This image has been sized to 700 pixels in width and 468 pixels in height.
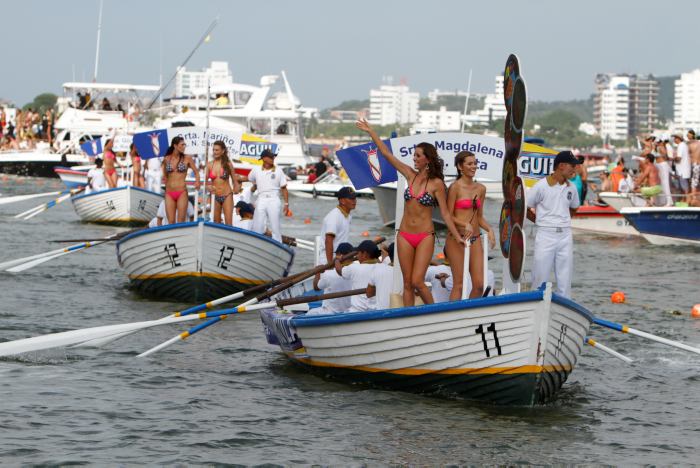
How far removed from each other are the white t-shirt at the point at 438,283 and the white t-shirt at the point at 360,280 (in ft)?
1.91

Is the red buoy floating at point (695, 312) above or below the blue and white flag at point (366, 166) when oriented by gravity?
below

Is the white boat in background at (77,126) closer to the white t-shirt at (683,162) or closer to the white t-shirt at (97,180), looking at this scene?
the white t-shirt at (97,180)

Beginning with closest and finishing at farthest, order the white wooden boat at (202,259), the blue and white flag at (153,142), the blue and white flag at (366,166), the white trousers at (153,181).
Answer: the blue and white flag at (366,166)
the white wooden boat at (202,259)
the blue and white flag at (153,142)
the white trousers at (153,181)

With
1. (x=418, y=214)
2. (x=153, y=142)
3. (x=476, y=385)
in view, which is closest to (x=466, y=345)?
(x=476, y=385)

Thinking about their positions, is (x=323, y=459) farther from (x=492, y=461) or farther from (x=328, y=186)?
(x=328, y=186)

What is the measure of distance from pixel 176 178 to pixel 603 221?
17.5 metres

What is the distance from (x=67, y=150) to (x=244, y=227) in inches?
1652

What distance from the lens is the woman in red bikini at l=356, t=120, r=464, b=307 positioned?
1148 cm

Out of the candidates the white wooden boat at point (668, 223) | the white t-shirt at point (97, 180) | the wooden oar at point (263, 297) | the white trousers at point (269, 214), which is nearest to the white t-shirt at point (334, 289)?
the wooden oar at point (263, 297)

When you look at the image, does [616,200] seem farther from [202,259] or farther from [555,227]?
[555,227]

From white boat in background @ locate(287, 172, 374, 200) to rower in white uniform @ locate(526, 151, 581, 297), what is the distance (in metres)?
36.2

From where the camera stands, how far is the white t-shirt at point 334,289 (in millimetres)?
12758

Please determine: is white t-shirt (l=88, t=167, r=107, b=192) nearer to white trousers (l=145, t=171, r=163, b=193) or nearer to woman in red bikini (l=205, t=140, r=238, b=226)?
white trousers (l=145, t=171, r=163, b=193)

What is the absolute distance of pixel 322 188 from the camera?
50.2 metres
